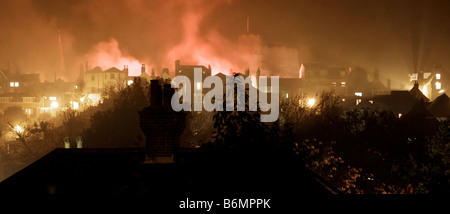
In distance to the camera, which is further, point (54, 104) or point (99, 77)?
point (99, 77)

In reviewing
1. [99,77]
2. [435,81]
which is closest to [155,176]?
[99,77]

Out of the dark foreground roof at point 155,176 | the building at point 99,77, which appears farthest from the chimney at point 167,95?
the building at point 99,77

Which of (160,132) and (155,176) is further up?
(160,132)

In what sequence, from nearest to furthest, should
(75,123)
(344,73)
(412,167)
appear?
(412,167), (75,123), (344,73)

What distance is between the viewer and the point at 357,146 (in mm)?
42312

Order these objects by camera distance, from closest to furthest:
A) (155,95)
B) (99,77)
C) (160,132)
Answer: (160,132)
(155,95)
(99,77)

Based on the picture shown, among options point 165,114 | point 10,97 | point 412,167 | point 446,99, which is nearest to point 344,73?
point 446,99

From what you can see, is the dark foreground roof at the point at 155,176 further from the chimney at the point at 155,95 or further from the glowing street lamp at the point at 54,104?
the glowing street lamp at the point at 54,104

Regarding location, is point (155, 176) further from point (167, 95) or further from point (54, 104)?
point (54, 104)

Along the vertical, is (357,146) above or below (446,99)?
below

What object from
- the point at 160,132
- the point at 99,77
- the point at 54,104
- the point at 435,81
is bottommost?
the point at 160,132

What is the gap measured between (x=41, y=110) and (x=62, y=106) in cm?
539
